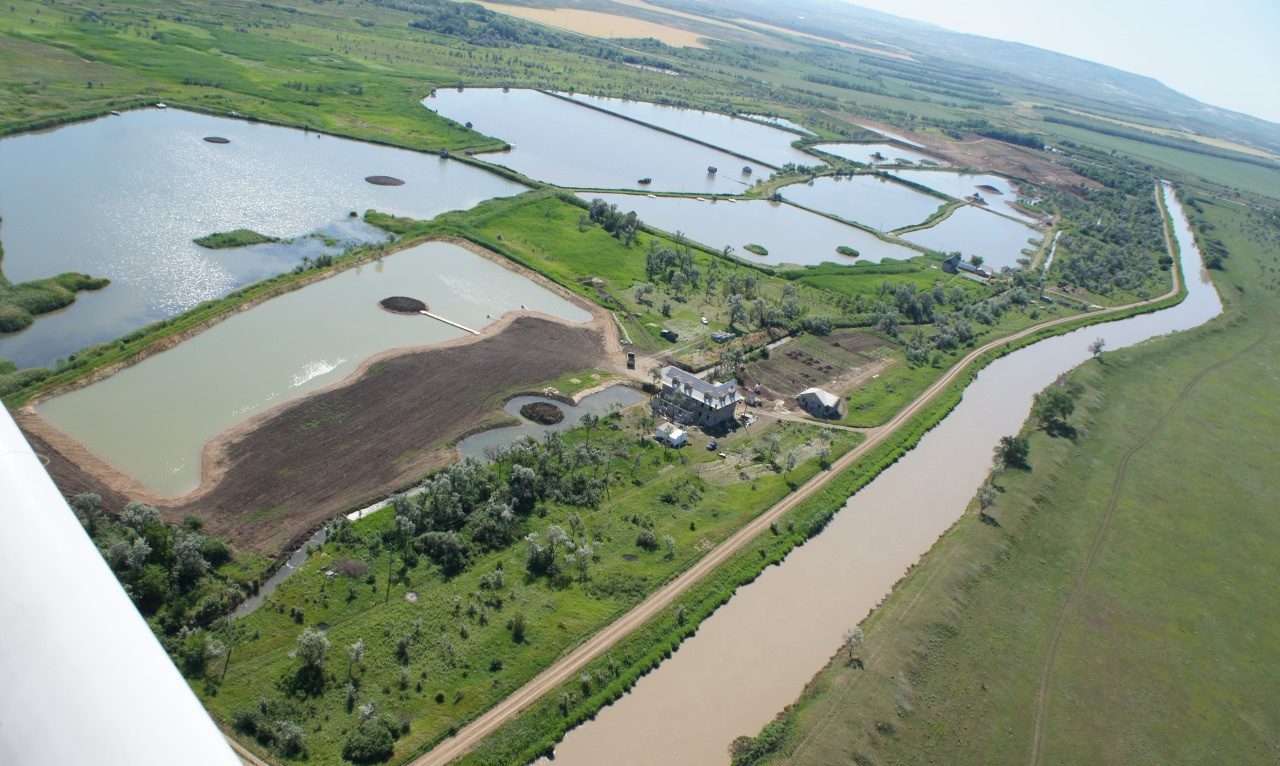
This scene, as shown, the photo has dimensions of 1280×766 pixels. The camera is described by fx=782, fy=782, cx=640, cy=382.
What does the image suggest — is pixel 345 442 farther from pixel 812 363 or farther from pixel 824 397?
pixel 812 363

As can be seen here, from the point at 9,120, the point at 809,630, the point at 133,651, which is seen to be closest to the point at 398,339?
the point at 809,630

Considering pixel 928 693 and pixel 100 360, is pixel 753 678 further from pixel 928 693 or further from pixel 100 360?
pixel 100 360

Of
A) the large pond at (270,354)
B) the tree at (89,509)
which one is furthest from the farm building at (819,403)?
the tree at (89,509)

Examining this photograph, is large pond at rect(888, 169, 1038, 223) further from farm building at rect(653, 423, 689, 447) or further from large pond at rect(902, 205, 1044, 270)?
farm building at rect(653, 423, 689, 447)

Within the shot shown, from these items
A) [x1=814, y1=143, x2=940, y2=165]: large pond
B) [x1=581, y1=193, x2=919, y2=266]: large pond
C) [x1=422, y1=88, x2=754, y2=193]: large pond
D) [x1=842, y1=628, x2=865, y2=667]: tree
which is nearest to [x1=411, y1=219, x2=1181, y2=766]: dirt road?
[x1=842, y1=628, x2=865, y2=667]: tree

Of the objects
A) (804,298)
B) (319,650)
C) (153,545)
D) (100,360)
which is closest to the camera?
(319,650)

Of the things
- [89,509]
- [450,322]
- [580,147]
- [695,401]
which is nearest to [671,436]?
[695,401]
